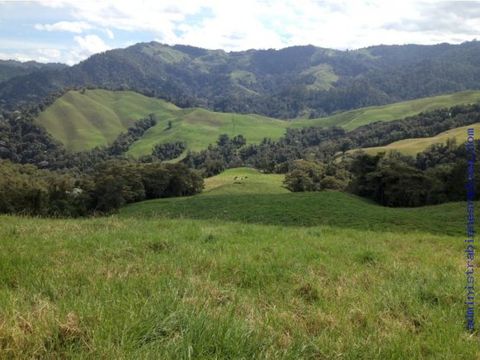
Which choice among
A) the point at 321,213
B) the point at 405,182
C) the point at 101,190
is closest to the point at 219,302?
the point at 321,213

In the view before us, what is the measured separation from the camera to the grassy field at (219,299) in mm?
3943

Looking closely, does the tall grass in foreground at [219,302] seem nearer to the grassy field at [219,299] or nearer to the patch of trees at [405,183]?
the grassy field at [219,299]

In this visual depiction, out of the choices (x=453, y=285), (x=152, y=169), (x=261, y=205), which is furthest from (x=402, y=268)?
(x=152, y=169)

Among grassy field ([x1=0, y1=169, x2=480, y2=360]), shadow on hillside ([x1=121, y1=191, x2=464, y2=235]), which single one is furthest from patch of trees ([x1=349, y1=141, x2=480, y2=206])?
grassy field ([x1=0, y1=169, x2=480, y2=360])

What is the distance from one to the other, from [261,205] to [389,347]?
3396cm

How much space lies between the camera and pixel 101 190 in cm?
7212

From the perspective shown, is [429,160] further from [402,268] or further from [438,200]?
[402,268]

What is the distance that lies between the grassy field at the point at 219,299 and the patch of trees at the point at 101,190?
128 feet

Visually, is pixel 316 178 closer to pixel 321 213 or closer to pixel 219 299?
pixel 321 213

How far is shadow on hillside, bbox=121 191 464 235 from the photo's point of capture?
88.8ft

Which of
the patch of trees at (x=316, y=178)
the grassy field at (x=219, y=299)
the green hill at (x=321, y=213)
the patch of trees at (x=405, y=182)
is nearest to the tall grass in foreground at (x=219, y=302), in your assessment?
the grassy field at (x=219, y=299)

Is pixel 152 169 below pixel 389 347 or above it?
below

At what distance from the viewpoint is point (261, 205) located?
127 feet

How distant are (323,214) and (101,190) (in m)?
49.7
